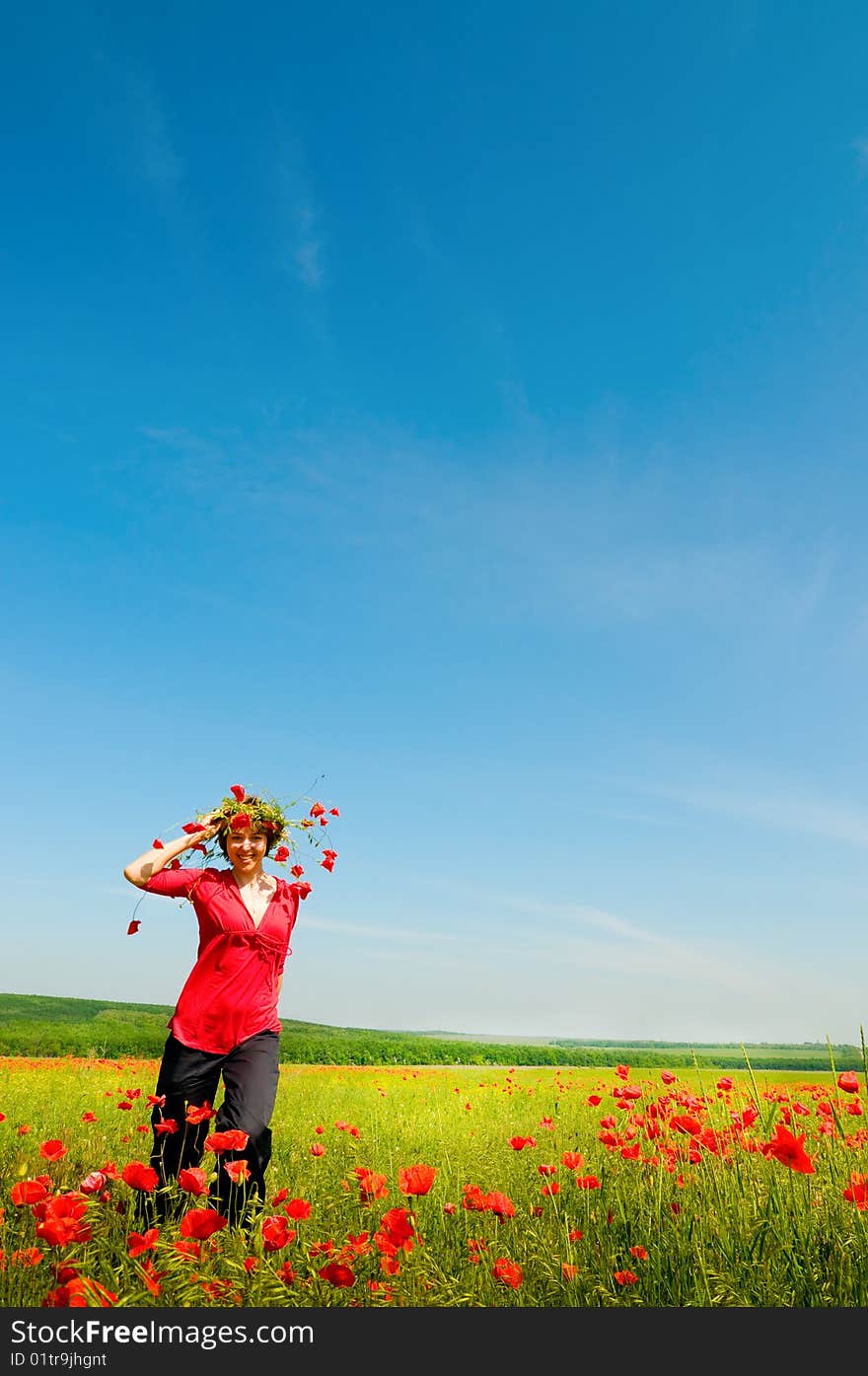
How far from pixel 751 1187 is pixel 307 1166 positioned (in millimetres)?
3952

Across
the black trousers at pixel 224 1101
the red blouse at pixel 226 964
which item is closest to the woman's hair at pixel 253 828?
the red blouse at pixel 226 964

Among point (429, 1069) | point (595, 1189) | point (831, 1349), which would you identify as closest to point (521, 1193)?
point (595, 1189)

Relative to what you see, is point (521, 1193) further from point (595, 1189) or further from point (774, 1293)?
point (774, 1293)

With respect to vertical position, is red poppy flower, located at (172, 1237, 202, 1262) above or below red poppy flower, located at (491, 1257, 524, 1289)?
above

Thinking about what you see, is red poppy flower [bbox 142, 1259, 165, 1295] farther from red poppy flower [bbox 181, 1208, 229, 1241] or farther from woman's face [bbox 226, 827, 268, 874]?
woman's face [bbox 226, 827, 268, 874]

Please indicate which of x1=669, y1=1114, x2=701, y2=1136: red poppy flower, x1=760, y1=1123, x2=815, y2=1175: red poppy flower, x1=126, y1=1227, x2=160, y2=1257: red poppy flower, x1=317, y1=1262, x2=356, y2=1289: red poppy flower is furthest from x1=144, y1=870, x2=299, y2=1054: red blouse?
x1=760, y1=1123, x2=815, y2=1175: red poppy flower

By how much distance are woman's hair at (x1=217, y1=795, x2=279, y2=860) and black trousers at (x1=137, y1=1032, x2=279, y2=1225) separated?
1.29 m

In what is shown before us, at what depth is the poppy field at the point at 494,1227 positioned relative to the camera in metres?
2.96

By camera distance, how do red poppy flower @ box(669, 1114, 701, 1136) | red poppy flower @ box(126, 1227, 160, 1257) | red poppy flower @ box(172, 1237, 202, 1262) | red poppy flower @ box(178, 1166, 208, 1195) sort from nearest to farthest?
red poppy flower @ box(126, 1227, 160, 1257), red poppy flower @ box(172, 1237, 202, 1262), red poppy flower @ box(178, 1166, 208, 1195), red poppy flower @ box(669, 1114, 701, 1136)

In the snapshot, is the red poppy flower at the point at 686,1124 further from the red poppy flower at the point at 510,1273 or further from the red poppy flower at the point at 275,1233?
the red poppy flower at the point at 275,1233

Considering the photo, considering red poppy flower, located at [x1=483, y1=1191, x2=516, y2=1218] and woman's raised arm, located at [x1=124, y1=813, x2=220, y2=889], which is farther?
woman's raised arm, located at [x1=124, y1=813, x2=220, y2=889]

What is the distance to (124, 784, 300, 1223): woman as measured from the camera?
14.9 feet

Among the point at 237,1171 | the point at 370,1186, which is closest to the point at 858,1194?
the point at 370,1186

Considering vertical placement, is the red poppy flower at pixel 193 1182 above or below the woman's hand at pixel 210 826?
below
